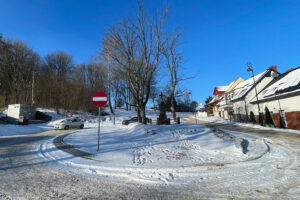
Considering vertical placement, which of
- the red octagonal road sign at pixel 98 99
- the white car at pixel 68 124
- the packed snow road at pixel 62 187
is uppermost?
the red octagonal road sign at pixel 98 99

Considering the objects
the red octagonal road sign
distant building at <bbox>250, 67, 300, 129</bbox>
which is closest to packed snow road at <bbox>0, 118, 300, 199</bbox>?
the red octagonal road sign

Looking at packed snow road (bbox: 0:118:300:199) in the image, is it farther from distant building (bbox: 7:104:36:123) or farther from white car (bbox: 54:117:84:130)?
distant building (bbox: 7:104:36:123)

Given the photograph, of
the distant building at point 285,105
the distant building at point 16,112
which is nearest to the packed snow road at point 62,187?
the distant building at point 16,112

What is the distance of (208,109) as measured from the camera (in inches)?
2148

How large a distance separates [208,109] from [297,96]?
36.2 m

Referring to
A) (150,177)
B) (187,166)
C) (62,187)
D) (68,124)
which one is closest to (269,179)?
(187,166)

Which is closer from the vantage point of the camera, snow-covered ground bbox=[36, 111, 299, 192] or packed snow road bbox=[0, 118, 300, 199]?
packed snow road bbox=[0, 118, 300, 199]

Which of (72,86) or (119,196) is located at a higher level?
(72,86)

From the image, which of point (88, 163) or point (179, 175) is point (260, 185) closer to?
point (179, 175)

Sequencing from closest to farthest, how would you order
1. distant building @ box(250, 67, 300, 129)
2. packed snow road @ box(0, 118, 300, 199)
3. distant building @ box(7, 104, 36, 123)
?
packed snow road @ box(0, 118, 300, 199)
distant building @ box(250, 67, 300, 129)
distant building @ box(7, 104, 36, 123)

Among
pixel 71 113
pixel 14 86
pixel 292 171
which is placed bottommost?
pixel 292 171

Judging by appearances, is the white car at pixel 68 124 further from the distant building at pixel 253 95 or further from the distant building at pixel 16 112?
the distant building at pixel 253 95

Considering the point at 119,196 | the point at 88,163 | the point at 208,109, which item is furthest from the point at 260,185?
the point at 208,109

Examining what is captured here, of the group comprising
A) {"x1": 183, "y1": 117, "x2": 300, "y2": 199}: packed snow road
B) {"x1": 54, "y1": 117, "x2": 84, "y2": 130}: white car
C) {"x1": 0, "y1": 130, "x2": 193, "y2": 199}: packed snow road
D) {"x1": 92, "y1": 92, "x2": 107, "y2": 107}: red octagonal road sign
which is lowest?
{"x1": 183, "y1": 117, "x2": 300, "y2": 199}: packed snow road
